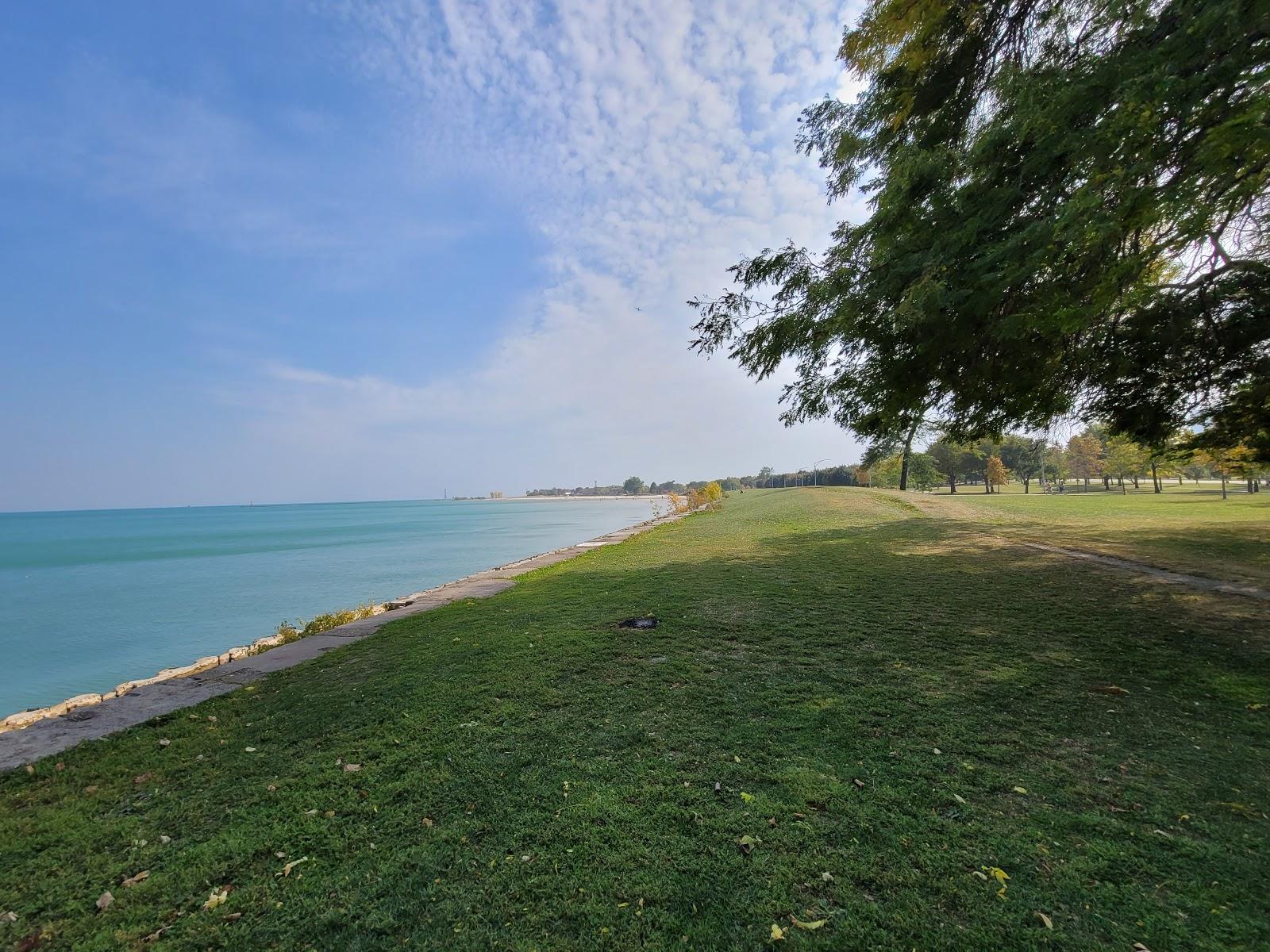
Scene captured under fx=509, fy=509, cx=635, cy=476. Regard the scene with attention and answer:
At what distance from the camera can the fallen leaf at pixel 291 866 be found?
84.1 inches

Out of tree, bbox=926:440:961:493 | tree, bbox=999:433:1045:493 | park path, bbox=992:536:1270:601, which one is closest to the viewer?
park path, bbox=992:536:1270:601

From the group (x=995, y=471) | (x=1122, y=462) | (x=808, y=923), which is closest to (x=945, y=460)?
(x=995, y=471)

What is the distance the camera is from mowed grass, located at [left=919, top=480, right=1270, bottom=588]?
26.8ft

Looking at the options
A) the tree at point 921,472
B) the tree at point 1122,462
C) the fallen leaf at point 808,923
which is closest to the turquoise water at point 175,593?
the fallen leaf at point 808,923

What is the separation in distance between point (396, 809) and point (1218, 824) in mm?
3743

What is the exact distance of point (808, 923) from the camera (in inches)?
71.0

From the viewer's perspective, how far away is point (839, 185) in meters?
8.24

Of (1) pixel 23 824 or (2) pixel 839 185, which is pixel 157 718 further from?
(2) pixel 839 185

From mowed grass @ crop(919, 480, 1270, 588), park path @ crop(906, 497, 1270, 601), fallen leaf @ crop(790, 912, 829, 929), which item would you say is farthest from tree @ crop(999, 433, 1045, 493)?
fallen leaf @ crop(790, 912, 829, 929)

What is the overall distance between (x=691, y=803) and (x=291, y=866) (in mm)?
1772

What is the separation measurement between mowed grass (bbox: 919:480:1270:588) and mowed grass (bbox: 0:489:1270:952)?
426 cm

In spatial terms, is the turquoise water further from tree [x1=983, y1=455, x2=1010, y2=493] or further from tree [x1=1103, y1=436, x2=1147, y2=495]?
tree [x1=983, y1=455, x2=1010, y2=493]

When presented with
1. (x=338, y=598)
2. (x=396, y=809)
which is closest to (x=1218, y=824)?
(x=396, y=809)

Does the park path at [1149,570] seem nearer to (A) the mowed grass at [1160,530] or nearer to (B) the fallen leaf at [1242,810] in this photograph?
(A) the mowed grass at [1160,530]
